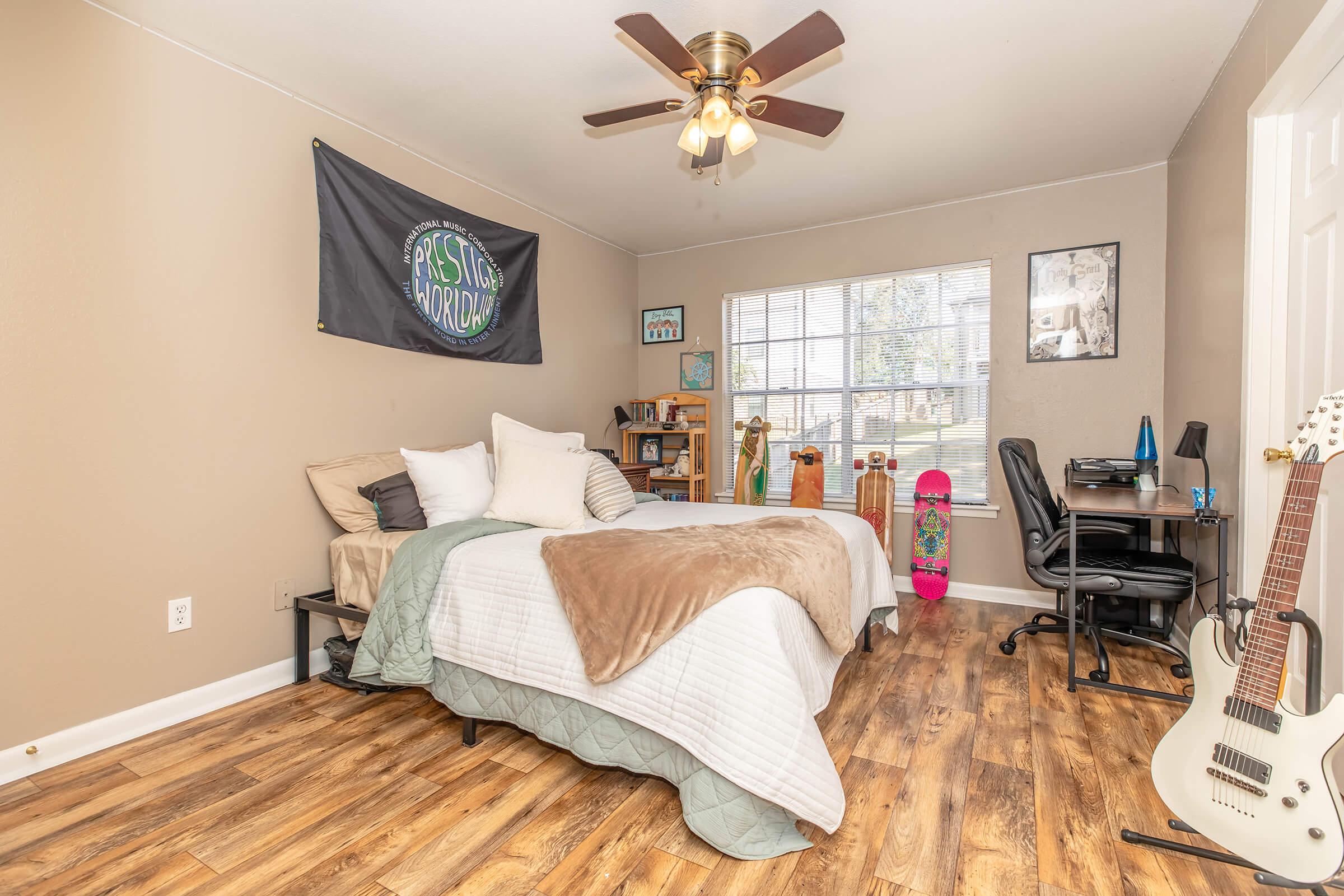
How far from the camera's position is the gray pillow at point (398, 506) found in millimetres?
2646

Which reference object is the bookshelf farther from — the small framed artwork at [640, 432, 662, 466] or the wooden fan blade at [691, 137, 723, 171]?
the wooden fan blade at [691, 137, 723, 171]

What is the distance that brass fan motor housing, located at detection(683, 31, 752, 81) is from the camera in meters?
2.10

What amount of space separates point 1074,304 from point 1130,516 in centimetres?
163

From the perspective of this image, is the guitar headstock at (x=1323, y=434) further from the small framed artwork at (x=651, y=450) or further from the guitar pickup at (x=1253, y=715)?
the small framed artwork at (x=651, y=450)

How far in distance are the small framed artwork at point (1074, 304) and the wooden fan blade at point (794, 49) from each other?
2.49 meters

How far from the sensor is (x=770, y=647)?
1.58 metres

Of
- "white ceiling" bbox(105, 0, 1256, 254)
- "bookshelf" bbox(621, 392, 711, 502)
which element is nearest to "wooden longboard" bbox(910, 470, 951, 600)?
"bookshelf" bbox(621, 392, 711, 502)

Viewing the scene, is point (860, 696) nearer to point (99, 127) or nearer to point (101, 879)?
point (101, 879)

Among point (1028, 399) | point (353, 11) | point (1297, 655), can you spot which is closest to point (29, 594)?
point (353, 11)

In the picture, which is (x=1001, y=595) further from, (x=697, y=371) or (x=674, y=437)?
(x=697, y=371)

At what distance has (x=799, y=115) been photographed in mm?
2266

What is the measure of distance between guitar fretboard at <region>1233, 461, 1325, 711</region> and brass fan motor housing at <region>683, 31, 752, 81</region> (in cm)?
196

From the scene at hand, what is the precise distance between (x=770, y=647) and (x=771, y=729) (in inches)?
7.6

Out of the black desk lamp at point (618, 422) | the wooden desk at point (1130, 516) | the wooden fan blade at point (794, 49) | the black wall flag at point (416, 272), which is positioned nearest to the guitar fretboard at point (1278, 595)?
the wooden desk at point (1130, 516)
